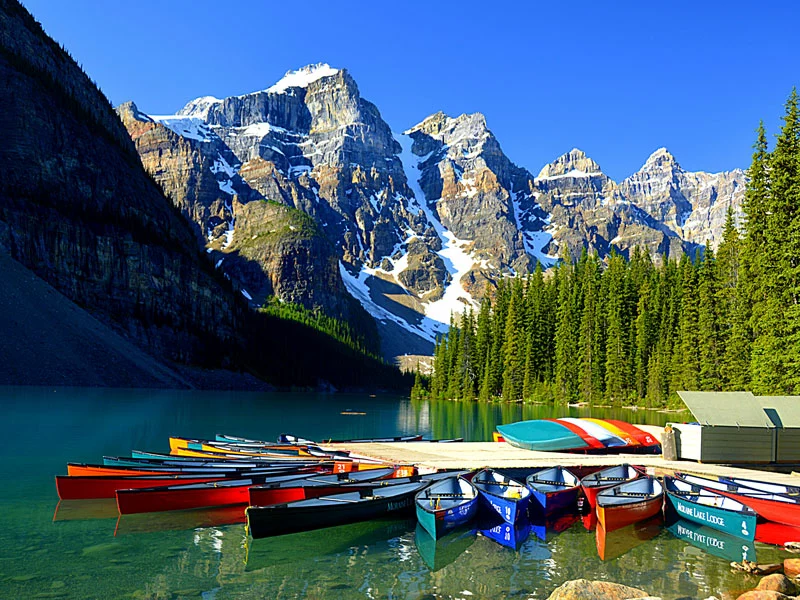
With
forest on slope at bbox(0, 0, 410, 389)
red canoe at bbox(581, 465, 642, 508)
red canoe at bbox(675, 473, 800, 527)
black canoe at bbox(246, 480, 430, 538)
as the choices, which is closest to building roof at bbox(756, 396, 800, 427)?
red canoe at bbox(675, 473, 800, 527)

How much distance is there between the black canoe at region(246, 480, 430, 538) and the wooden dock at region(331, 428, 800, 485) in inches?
188

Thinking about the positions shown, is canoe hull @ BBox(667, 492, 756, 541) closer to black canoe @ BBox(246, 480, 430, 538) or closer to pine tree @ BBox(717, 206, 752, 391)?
black canoe @ BBox(246, 480, 430, 538)

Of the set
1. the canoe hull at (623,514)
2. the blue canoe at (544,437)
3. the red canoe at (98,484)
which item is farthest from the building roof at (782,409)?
the red canoe at (98,484)

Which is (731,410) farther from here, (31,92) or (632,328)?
(31,92)

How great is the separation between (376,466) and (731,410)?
16.3 m

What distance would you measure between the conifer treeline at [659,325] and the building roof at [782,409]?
1285 centimetres

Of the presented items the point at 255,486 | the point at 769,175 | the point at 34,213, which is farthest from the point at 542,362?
the point at 34,213

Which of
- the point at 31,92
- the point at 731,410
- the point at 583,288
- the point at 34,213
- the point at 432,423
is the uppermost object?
the point at 31,92

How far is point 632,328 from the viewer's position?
101m

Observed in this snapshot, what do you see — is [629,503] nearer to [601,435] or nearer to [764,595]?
[764,595]

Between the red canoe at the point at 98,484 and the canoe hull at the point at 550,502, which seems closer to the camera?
the canoe hull at the point at 550,502

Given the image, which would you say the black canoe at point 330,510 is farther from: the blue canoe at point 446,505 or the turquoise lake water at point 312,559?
the blue canoe at point 446,505

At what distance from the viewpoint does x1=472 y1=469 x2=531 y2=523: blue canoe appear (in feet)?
66.2

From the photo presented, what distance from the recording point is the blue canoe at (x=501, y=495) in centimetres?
2017
